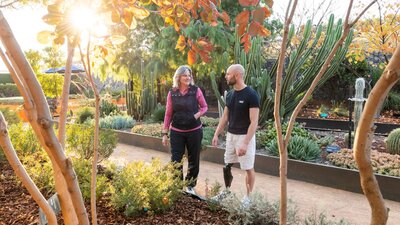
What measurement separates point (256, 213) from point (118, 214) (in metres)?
1.20

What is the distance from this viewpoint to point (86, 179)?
3.73 meters

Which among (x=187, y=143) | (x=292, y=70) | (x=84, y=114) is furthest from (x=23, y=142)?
(x=84, y=114)

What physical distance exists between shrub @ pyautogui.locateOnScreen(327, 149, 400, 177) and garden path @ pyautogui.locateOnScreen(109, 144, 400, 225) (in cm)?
57

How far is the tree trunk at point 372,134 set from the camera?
0.84m

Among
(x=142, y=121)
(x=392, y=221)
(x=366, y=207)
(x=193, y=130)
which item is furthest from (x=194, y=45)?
(x=142, y=121)

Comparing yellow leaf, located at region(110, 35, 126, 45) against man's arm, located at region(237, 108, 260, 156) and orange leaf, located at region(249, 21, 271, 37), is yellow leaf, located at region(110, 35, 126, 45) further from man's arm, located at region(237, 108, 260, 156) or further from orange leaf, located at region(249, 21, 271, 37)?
man's arm, located at region(237, 108, 260, 156)

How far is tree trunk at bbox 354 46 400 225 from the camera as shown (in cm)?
84

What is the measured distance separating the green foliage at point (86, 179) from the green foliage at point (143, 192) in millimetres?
167

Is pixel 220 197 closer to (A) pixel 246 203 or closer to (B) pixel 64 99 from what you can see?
(A) pixel 246 203

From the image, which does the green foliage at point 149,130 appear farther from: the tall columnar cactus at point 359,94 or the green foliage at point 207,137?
the tall columnar cactus at point 359,94

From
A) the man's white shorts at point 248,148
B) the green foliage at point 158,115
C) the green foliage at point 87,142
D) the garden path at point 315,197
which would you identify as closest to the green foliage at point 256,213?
the garden path at point 315,197

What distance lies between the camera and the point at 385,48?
9.54 meters

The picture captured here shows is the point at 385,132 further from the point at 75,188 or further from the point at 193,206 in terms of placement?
the point at 75,188

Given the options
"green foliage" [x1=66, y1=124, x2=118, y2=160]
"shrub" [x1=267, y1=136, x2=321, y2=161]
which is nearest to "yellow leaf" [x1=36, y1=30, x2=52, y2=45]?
"green foliage" [x1=66, y1=124, x2=118, y2=160]
